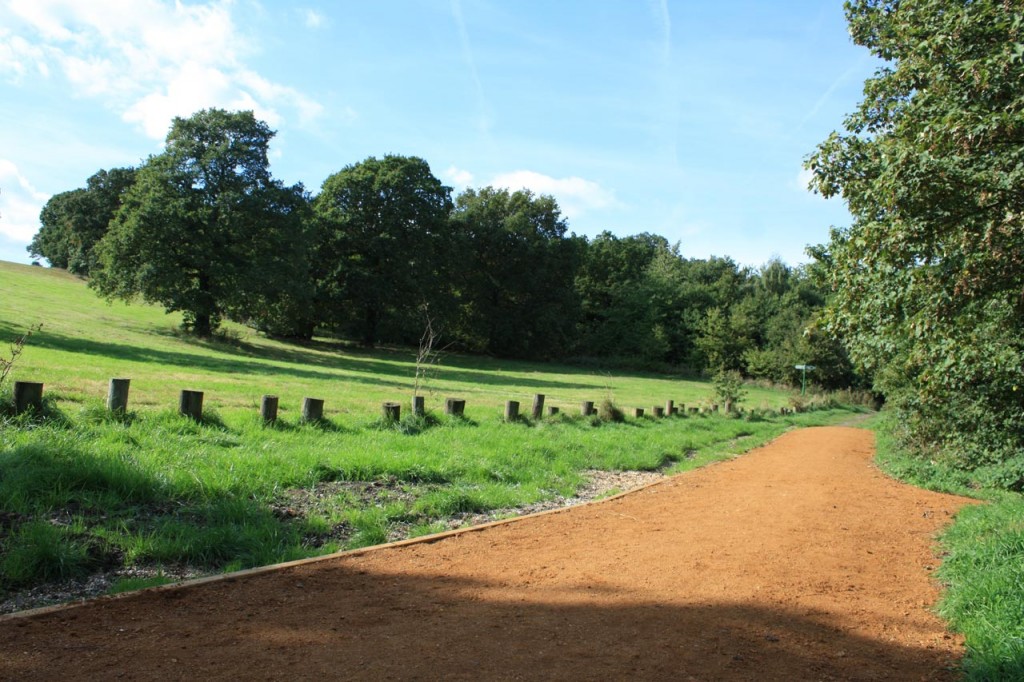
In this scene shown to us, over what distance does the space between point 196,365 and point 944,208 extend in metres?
19.8

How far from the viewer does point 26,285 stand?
138 ft

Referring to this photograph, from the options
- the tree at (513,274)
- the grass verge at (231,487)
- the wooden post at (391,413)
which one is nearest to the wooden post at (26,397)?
the grass verge at (231,487)

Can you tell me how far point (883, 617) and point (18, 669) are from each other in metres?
5.10

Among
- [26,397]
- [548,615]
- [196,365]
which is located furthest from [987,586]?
[196,365]

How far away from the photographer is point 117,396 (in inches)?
313

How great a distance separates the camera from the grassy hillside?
12730 mm

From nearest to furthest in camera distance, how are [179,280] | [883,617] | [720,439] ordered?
[883,617] → [720,439] → [179,280]

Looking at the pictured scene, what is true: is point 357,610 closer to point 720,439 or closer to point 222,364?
point 720,439

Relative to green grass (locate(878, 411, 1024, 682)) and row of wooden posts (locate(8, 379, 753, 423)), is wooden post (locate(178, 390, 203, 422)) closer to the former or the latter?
row of wooden posts (locate(8, 379, 753, 423))

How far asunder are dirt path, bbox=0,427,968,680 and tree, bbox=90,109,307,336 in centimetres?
2866

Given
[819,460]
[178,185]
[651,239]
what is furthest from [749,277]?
[819,460]

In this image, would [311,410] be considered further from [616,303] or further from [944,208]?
[616,303]

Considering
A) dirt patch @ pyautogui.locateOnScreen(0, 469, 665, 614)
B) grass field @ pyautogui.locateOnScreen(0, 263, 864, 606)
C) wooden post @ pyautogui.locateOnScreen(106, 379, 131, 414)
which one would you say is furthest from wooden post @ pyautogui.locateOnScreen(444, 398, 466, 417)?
wooden post @ pyautogui.locateOnScreen(106, 379, 131, 414)

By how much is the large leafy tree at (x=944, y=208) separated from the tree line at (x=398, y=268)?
1643 millimetres
